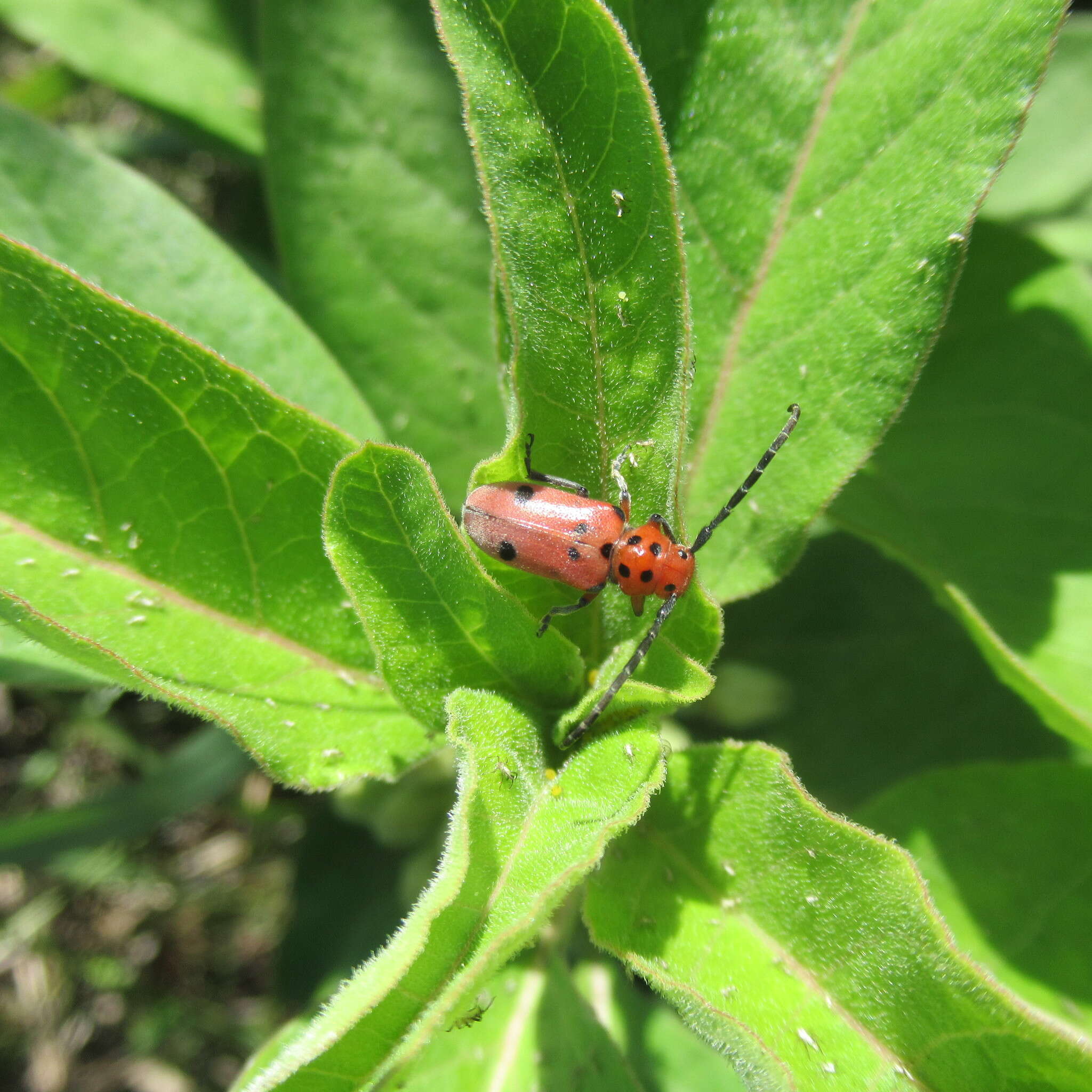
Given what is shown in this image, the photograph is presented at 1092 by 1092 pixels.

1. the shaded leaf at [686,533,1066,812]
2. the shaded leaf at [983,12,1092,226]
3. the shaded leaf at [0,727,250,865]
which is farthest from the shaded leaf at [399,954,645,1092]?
the shaded leaf at [983,12,1092,226]

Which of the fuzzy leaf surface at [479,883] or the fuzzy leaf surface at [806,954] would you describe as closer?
the fuzzy leaf surface at [479,883]

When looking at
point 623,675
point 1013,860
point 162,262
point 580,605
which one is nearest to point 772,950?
point 623,675

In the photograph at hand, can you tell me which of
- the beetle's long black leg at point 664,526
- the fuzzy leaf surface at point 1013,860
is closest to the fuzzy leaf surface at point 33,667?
the beetle's long black leg at point 664,526

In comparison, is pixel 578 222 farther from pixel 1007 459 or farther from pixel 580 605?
pixel 1007 459

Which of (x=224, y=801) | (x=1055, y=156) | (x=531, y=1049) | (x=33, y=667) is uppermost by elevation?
(x=1055, y=156)

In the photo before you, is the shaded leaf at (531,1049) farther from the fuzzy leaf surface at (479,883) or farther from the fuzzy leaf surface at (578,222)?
the fuzzy leaf surface at (578,222)

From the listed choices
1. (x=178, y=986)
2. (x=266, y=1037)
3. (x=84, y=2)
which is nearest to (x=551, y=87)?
(x=84, y=2)

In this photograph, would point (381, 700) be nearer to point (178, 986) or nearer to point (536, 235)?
point (536, 235)

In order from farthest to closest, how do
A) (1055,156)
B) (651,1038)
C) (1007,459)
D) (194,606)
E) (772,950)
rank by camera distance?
(1055,156)
(651,1038)
(1007,459)
(194,606)
(772,950)
